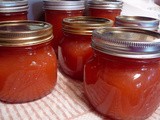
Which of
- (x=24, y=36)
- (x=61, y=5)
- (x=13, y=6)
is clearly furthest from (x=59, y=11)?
(x=24, y=36)

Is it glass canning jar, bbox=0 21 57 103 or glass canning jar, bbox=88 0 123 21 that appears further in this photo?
glass canning jar, bbox=88 0 123 21

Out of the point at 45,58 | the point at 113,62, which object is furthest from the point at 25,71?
the point at 113,62

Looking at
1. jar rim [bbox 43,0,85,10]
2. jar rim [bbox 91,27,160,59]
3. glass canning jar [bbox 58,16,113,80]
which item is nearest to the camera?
jar rim [bbox 91,27,160,59]

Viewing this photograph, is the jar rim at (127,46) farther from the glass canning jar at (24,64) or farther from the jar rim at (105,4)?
the jar rim at (105,4)

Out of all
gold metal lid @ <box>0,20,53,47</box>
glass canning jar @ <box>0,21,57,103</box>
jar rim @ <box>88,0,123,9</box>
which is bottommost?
glass canning jar @ <box>0,21,57,103</box>

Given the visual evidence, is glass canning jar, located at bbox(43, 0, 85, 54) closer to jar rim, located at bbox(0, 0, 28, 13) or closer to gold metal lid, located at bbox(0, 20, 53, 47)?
jar rim, located at bbox(0, 0, 28, 13)

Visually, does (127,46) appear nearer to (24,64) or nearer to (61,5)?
(24,64)

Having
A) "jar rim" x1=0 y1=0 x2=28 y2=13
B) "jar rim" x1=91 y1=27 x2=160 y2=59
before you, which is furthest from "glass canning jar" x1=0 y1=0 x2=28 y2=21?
"jar rim" x1=91 y1=27 x2=160 y2=59
